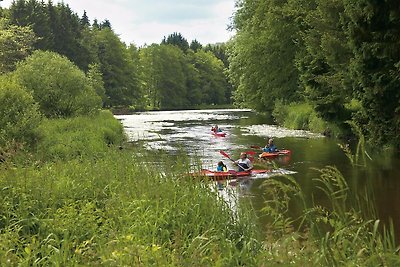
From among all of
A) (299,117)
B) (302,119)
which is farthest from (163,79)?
(302,119)

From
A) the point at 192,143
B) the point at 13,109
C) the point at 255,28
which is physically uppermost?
the point at 255,28

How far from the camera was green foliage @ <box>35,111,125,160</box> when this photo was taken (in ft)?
48.4

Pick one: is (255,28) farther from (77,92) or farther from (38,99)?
(38,99)

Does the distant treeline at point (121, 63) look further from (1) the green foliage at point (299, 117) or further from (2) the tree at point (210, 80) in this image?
(1) the green foliage at point (299, 117)

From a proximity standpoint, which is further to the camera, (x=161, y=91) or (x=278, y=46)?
(x=161, y=91)

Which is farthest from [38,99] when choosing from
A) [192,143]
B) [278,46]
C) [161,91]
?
[161,91]

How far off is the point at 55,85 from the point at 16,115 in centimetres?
982

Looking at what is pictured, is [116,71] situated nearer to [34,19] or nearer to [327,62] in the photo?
[34,19]

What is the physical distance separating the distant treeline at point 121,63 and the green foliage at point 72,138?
1536 cm

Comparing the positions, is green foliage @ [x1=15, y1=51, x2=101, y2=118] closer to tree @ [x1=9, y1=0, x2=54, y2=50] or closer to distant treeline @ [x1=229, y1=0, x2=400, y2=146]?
distant treeline @ [x1=229, y1=0, x2=400, y2=146]

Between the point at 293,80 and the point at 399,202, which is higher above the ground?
the point at 293,80

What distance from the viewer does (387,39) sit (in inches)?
524

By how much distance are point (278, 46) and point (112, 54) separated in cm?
4625

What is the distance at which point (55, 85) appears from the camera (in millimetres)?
23688
